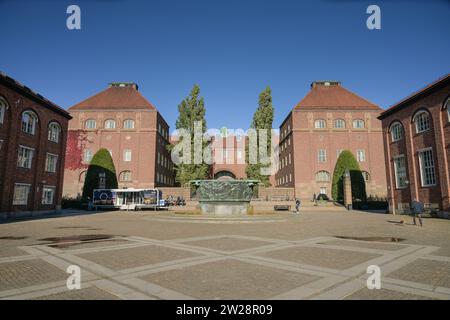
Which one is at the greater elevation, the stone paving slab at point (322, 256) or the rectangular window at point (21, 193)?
the rectangular window at point (21, 193)

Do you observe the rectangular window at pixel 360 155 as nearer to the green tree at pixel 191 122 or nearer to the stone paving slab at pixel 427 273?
the green tree at pixel 191 122

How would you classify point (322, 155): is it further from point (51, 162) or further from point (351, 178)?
point (51, 162)

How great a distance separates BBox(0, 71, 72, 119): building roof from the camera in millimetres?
22258

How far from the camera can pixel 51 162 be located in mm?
29688

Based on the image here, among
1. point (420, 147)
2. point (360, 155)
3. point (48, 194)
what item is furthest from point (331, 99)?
point (48, 194)

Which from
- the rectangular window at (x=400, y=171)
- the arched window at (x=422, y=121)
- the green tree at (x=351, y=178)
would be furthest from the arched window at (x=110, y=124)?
the arched window at (x=422, y=121)

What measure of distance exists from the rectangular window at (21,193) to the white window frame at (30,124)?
4.81 m

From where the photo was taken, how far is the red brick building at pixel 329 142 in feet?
158

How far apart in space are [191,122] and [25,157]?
2534cm

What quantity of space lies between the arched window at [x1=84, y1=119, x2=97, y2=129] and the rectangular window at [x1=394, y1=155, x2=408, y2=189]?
4525 centimetres


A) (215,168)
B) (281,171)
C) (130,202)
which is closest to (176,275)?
(130,202)

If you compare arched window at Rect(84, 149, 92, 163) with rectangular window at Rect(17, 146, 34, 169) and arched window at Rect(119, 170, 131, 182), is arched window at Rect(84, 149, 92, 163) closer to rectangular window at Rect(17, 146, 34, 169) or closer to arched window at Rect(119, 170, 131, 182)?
arched window at Rect(119, 170, 131, 182)
